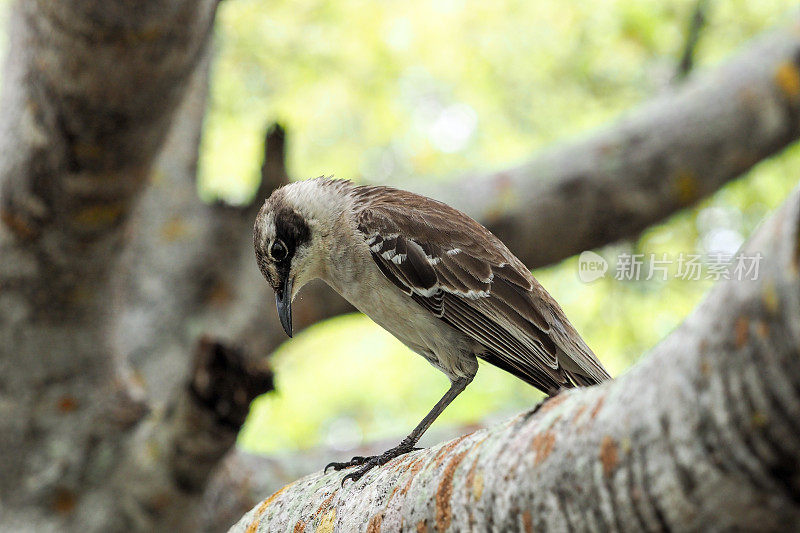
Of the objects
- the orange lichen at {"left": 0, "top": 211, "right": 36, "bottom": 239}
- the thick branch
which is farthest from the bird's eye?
the thick branch

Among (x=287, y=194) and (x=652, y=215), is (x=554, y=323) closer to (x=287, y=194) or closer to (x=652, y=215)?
(x=287, y=194)

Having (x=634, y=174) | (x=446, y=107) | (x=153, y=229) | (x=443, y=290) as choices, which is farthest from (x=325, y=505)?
(x=446, y=107)

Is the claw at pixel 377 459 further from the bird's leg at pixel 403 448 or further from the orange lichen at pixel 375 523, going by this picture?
the orange lichen at pixel 375 523

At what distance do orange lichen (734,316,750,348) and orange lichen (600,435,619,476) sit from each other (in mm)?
335

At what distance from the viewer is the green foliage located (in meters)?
8.43

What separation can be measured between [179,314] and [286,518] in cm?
383

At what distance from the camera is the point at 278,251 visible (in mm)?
4062

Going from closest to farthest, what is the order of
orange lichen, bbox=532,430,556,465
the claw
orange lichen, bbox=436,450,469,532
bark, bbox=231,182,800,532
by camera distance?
bark, bbox=231,182,800,532 → orange lichen, bbox=532,430,556,465 → orange lichen, bbox=436,450,469,532 → the claw

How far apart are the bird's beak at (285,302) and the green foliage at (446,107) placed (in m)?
3.57

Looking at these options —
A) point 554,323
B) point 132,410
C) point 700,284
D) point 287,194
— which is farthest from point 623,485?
point 700,284

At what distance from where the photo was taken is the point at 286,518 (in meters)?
2.74

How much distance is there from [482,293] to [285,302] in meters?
1.07

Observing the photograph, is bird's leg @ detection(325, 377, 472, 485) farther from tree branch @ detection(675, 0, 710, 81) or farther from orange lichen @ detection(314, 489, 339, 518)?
tree branch @ detection(675, 0, 710, 81)

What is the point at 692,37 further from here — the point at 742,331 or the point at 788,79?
the point at 742,331
